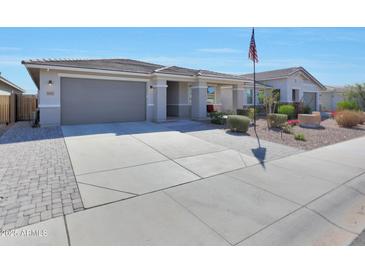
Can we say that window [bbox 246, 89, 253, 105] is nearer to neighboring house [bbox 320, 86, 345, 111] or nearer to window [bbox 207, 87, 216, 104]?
window [bbox 207, 87, 216, 104]

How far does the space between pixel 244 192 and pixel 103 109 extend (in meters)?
10.8

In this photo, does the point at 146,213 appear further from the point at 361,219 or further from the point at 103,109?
the point at 103,109

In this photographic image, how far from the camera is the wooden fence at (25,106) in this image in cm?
1551

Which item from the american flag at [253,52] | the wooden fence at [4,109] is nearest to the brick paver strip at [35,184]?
the wooden fence at [4,109]

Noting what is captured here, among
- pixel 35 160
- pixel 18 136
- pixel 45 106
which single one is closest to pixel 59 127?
pixel 45 106

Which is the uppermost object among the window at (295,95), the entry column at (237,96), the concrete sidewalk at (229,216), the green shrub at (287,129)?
the window at (295,95)

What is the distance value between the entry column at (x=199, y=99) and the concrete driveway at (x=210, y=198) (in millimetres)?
8106

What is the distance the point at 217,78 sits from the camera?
15.5 meters

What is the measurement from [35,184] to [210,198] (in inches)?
135

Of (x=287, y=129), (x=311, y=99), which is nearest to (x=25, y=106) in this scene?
(x=287, y=129)

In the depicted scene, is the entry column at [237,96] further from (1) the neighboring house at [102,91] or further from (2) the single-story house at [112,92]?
(1) the neighboring house at [102,91]

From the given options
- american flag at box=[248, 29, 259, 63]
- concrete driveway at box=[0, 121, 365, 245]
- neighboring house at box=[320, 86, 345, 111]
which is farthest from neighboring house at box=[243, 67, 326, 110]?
concrete driveway at box=[0, 121, 365, 245]

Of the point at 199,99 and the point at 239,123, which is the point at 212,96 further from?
the point at 239,123

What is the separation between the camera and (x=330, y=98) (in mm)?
32344
